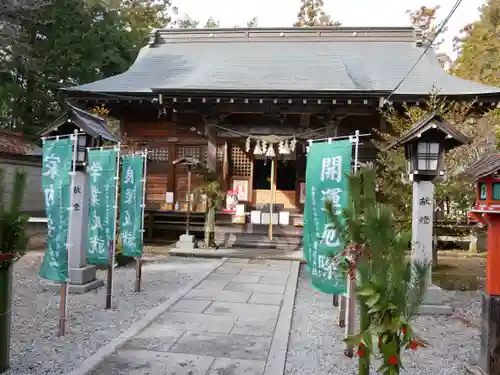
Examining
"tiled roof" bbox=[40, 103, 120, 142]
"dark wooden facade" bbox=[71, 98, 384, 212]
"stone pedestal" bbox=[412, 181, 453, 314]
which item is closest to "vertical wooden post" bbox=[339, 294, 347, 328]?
"stone pedestal" bbox=[412, 181, 453, 314]

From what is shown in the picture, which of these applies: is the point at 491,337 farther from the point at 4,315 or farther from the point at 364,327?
the point at 4,315

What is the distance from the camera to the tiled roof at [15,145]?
1443 centimetres

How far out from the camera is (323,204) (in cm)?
489

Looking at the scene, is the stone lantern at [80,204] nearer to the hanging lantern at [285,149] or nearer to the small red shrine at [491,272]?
the hanging lantern at [285,149]

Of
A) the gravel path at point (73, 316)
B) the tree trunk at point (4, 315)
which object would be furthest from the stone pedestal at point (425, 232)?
the tree trunk at point (4, 315)

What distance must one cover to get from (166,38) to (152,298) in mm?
13644

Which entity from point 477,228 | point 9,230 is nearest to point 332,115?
point 477,228

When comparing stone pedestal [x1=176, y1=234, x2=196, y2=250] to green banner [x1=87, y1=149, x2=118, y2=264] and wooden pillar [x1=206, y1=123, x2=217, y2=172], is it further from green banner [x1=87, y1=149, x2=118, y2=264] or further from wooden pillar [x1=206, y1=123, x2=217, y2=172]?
green banner [x1=87, y1=149, x2=118, y2=264]

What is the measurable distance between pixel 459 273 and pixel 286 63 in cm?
892

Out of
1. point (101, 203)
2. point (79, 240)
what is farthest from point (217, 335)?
point (79, 240)

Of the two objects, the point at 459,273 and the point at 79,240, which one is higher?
the point at 79,240

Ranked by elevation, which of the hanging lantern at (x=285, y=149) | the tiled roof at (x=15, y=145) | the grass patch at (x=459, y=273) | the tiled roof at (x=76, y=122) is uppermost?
the tiled roof at (x=15, y=145)

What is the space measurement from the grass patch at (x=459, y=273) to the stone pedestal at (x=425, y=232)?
210cm

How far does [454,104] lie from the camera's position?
35.9 ft
